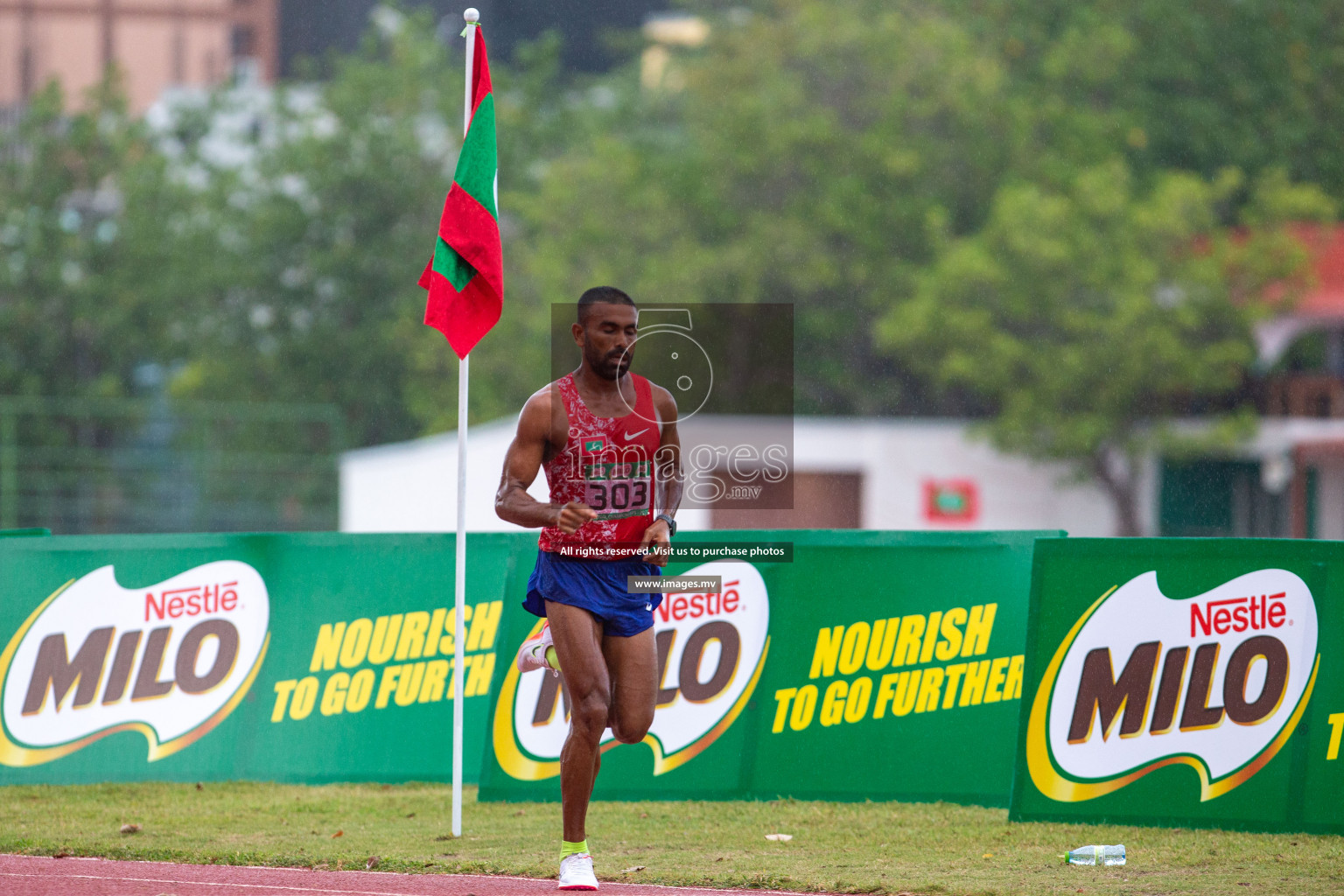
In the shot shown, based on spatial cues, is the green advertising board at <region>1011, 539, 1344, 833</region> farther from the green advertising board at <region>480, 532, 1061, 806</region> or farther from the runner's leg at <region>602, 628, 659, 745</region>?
the runner's leg at <region>602, 628, 659, 745</region>

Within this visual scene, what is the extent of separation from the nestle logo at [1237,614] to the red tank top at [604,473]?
113 inches

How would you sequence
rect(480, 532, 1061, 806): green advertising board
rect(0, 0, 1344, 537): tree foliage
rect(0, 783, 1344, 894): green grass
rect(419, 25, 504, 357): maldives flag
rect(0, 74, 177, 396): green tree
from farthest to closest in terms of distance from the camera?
rect(0, 74, 177, 396): green tree, rect(0, 0, 1344, 537): tree foliage, rect(480, 532, 1061, 806): green advertising board, rect(419, 25, 504, 357): maldives flag, rect(0, 783, 1344, 894): green grass

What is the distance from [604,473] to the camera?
634 centimetres

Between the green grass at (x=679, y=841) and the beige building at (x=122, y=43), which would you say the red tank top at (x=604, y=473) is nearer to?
the green grass at (x=679, y=841)

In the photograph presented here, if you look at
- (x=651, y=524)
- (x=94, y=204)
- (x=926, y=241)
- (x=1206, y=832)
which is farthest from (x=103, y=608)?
(x=94, y=204)

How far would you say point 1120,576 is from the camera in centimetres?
781

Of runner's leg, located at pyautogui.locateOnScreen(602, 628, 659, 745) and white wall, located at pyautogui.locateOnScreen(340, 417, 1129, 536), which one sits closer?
runner's leg, located at pyautogui.locateOnScreen(602, 628, 659, 745)

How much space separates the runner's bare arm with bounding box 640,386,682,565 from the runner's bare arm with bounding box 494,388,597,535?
28 centimetres

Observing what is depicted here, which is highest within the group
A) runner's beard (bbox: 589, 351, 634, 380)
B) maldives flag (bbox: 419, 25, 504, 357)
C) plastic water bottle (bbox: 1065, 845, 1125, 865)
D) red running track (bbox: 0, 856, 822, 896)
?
maldives flag (bbox: 419, 25, 504, 357)

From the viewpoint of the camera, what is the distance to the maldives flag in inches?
309

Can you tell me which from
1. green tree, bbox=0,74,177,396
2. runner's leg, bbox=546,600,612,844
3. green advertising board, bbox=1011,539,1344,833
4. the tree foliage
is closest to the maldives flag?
runner's leg, bbox=546,600,612,844

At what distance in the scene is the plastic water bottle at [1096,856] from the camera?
6715 millimetres

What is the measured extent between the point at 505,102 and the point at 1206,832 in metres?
40.6

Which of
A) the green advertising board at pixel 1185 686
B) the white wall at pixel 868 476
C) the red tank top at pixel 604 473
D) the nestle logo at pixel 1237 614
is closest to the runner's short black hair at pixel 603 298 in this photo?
the red tank top at pixel 604 473
